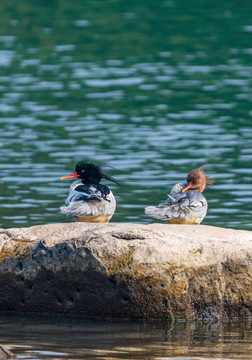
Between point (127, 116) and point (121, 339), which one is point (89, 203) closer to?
point (121, 339)

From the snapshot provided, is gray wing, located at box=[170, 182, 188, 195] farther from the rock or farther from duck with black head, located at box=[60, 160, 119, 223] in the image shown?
the rock

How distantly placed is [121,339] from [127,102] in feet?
52.8

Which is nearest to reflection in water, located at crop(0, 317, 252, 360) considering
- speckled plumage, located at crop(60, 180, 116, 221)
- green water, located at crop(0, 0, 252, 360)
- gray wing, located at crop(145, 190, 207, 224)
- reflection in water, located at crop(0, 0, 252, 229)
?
green water, located at crop(0, 0, 252, 360)

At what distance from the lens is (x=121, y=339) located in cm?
868

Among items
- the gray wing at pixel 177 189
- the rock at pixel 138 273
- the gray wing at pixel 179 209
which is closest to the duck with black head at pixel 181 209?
the gray wing at pixel 179 209

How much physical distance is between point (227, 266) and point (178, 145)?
10.6 meters

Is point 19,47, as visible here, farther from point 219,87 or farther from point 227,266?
point 227,266

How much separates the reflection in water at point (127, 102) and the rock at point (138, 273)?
449 cm

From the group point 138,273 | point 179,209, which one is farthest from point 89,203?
Result: point 138,273

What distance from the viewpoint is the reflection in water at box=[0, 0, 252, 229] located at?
54.3 feet

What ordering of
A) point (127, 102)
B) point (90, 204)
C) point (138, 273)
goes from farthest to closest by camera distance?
point (127, 102)
point (90, 204)
point (138, 273)

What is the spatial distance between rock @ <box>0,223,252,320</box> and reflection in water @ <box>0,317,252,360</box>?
0.20m

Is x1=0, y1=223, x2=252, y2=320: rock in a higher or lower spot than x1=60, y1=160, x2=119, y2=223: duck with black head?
lower

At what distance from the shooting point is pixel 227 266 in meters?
9.47
